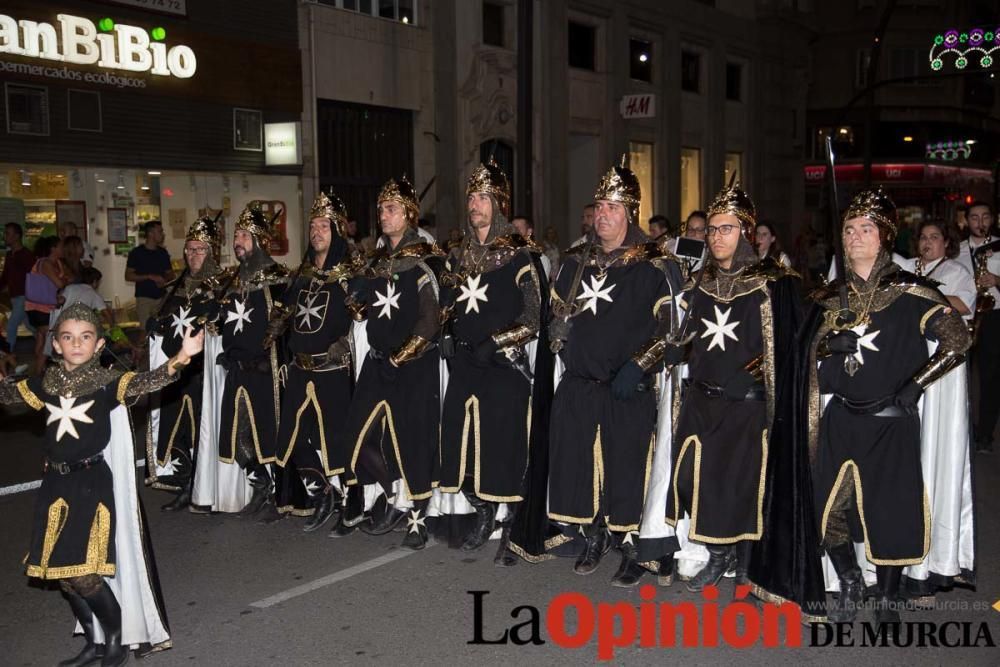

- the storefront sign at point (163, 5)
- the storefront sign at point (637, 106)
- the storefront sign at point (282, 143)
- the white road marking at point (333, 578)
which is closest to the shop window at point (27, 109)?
the storefront sign at point (163, 5)

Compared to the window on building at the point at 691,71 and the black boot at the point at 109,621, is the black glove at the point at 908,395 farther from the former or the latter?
the window on building at the point at 691,71

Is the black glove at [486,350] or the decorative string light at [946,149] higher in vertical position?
the decorative string light at [946,149]

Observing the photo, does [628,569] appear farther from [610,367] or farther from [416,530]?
[416,530]

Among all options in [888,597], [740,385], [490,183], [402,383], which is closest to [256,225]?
[402,383]

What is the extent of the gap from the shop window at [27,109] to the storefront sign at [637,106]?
14000 millimetres

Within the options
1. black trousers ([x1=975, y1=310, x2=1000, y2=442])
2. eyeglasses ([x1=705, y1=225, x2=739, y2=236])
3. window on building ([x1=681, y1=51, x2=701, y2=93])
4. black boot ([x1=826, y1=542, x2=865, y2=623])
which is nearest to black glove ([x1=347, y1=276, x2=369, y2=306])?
eyeglasses ([x1=705, y1=225, x2=739, y2=236])

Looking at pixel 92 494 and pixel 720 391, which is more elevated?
pixel 720 391

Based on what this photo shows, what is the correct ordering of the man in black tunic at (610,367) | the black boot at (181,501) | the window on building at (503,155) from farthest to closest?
the window on building at (503,155) → the black boot at (181,501) → the man in black tunic at (610,367)

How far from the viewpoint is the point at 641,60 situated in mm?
28156

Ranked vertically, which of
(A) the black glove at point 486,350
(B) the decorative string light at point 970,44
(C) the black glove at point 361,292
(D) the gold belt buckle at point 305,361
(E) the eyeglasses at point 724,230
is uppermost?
(B) the decorative string light at point 970,44

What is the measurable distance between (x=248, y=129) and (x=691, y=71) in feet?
57.1

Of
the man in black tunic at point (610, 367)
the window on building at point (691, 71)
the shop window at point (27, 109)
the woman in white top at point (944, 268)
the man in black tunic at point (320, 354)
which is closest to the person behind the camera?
the man in black tunic at point (610, 367)

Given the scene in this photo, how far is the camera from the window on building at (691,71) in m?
30.7

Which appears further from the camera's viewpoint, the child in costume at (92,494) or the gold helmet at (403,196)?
the gold helmet at (403,196)
